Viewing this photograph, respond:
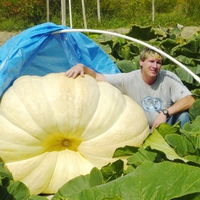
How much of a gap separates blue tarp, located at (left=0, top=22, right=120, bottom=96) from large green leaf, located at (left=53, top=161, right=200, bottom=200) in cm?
161

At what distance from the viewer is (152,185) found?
7.46ft

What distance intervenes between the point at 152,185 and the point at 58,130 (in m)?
1.24

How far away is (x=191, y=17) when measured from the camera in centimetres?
2030

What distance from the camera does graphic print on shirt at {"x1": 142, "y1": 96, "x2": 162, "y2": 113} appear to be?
171 inches

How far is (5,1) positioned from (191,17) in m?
7.13

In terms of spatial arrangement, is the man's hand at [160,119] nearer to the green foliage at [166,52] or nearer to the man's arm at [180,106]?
the man's arm at [180,106]

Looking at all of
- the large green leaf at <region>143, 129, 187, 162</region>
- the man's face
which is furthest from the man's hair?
the large green leaf at <region>143, 129, 187, 162</region>

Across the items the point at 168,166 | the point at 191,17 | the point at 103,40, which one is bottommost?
the point at 191,17

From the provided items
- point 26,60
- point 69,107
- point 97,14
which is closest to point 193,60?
point 26,60

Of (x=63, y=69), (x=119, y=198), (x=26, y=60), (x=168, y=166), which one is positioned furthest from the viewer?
(x=63, y=69)

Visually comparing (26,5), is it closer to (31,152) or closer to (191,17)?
(191,17)

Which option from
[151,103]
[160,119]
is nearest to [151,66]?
[151,103]

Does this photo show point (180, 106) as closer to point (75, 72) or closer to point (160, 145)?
point (75, 72)

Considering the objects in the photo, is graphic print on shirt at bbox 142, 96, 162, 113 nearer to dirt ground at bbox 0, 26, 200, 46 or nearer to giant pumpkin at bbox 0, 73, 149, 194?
giant pumpkin at bbox 0, 73, 149, 194
